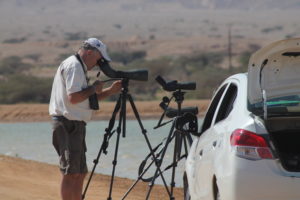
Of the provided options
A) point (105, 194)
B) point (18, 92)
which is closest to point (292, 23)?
point (18, 92)

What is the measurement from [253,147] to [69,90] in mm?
2140

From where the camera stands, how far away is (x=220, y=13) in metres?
136

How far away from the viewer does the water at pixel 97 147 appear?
52.8 ft

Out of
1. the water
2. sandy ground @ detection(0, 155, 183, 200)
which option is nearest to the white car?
sandy ground @ detection(0, 155, 183, 200)

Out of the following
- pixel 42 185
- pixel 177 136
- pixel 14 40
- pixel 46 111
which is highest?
pixel 177 136

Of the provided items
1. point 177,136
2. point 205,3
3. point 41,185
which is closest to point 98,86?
point 177,136

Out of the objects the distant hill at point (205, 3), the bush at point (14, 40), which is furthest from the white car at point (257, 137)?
the distant hill at point (205, 3)

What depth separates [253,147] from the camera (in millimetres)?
6031

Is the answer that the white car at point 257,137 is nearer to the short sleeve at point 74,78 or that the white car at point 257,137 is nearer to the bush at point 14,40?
the short sleeve at point 74,78

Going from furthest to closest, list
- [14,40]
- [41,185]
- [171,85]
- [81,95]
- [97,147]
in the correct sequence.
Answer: [14,40] < [97,147] < [41,185] < [171,85] < [81,95]

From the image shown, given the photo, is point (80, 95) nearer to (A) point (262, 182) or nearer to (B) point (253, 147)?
(B) point (253, 147)

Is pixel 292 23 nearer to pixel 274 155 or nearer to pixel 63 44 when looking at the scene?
pixel 63 44

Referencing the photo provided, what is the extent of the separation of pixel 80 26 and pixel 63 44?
31688 mm

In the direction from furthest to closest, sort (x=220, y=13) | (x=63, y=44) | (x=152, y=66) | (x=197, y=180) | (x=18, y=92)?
(x=220, y=13)
(x=63, y=44)
(x=152, y=66)
(x=18, y=92)
(x=197, y=180)
